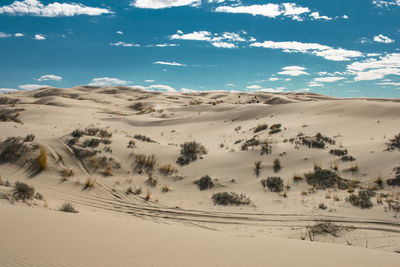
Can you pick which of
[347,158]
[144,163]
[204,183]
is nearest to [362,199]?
[347,158]

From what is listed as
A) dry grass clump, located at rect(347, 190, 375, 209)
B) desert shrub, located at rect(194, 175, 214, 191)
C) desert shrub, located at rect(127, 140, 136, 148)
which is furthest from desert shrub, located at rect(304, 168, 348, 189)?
desert shrub, located at rect(127, 140, 136, 148)

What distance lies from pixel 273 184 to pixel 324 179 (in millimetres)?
1794

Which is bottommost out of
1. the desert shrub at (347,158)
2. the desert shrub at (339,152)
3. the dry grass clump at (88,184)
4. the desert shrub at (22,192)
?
the dry grass clump at (88,184)

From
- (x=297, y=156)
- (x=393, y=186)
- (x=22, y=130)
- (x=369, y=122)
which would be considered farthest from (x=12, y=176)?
(x=369, y=122)

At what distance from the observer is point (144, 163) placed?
12500 mm

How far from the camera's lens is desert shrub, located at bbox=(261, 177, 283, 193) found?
10156 millimetres

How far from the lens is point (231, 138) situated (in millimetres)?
20250

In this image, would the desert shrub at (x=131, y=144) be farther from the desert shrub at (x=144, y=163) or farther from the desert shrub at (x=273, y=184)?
the desert shrub at (x=273, y=184)

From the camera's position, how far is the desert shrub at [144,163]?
12120 mm

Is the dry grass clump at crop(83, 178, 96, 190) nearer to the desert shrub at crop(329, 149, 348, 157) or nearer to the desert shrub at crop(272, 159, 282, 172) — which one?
the desert shrub at crop(272, 159, 282, 172)

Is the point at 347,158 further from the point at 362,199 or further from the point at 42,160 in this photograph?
the point at 42,160

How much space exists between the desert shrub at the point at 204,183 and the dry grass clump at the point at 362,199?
4.54m

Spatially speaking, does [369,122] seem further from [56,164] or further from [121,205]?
[56,164]

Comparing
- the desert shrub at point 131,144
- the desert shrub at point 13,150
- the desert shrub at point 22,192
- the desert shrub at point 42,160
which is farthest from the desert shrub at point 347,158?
the desert shrub at point 13,150
